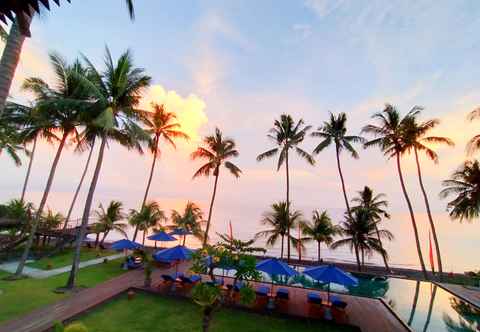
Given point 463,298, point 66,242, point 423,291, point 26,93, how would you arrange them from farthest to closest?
1. point 66,242
2. point 26,93
3. point 423,291
4. point 463,298

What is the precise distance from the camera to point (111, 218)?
23.6 m

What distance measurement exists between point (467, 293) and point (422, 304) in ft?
12.5

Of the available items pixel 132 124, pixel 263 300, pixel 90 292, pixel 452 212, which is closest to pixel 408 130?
pixel 452 212

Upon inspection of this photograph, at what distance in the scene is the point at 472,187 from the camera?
16.4m

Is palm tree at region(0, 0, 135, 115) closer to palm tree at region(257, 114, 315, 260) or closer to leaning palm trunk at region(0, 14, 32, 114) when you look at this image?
leaning palm trunk at region(0, 14, 32, 114)

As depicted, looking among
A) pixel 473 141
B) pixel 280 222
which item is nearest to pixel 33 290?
pixel 280 222

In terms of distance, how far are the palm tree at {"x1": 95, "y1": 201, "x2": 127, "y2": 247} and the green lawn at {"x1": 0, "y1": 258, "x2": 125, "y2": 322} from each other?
7.63 m

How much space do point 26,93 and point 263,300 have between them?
2230 cm

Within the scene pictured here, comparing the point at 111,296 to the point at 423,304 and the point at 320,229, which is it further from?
the point at 320,229

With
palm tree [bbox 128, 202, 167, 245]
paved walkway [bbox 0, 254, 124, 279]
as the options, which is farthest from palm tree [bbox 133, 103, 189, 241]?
paved walkway [bbox 0, 254, 124, 279]

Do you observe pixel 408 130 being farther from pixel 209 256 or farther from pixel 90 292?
pixel 90 292

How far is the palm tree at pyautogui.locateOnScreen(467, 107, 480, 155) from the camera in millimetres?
13413

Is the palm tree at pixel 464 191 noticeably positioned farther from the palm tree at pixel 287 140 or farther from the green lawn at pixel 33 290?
the green lawn at pixel 33 290

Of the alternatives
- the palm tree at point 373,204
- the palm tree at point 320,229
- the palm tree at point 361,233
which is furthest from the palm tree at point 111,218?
the palm tree at point 373,204
